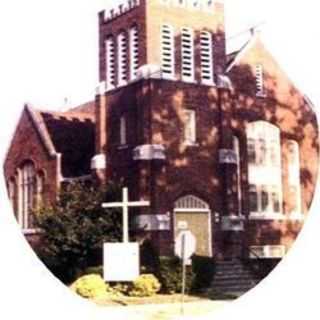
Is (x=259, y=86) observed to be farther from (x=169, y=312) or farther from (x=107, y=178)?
(x=169, y=312)

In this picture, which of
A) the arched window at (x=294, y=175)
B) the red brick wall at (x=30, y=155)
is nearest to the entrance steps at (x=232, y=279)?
the arched window at (x=294, y=175)

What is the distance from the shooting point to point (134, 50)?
7082 mm

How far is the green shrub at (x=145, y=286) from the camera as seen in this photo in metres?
6.91

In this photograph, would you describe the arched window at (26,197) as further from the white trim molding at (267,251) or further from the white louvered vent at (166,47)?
the white trim molding at (267,251)

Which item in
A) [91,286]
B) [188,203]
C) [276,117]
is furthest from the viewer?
[276,117]

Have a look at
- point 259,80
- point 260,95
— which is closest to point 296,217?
point 260,95

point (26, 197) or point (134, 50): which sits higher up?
point (134, 50)

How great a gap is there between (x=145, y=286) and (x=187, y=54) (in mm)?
1794

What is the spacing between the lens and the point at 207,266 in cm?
705

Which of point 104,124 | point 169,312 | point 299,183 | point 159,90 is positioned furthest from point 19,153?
point 299,183

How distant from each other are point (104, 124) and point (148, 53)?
653 mm

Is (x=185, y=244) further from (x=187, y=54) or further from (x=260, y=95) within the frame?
(x=187, y=54)

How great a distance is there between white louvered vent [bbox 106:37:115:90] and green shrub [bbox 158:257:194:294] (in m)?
1.39

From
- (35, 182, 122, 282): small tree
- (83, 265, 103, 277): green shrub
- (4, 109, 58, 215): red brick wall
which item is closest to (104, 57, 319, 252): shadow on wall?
(35, 182, 122, 282): small tree
